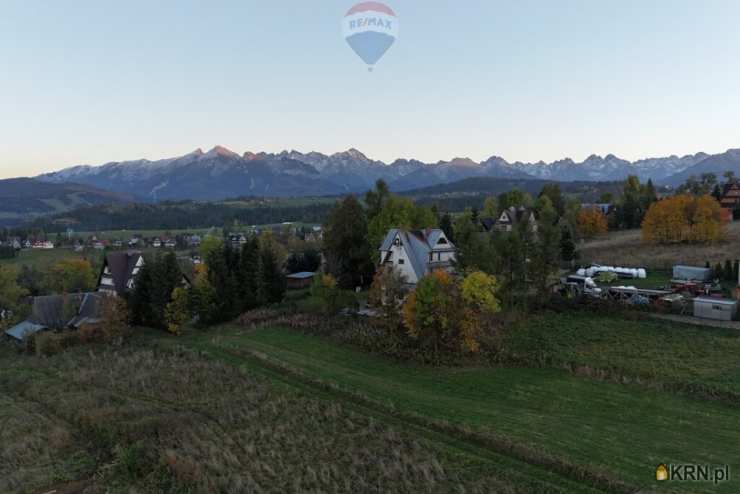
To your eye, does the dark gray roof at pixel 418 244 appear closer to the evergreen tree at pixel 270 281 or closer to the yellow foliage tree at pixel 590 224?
the evergreen tree at pixel 270 281

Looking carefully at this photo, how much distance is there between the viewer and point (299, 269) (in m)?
78.8

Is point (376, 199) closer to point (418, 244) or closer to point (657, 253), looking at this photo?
point (418, 244)

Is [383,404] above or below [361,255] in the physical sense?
below

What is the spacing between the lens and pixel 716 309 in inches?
1628

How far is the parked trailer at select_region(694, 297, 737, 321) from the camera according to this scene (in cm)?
4075

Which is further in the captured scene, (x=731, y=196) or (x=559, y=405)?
(x=731, y=196)

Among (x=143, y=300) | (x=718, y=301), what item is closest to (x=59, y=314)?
(x=143, y=300)

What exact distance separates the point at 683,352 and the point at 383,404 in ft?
66.6

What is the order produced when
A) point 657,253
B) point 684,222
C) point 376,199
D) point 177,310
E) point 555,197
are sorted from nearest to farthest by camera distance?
point 177,310
point 376,199
point 657,253
point 684,222
point 555,197

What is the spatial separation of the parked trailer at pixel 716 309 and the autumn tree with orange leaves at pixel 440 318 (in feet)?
60.4

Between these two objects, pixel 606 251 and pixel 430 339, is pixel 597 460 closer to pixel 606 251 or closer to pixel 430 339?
pixel 430 339

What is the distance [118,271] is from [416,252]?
3517 cm

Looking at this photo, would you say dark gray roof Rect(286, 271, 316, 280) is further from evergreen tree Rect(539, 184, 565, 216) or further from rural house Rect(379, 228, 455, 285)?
evergreen tree Rect(539, 184, 565, 216)

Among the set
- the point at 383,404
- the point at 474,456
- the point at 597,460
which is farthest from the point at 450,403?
the point at 597,460
